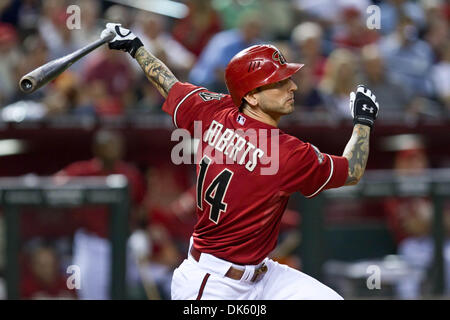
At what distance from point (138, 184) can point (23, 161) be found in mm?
1046

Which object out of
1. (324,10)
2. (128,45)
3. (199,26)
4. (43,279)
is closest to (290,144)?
(128,45)

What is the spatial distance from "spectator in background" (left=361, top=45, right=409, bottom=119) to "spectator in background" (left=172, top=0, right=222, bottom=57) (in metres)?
1.58

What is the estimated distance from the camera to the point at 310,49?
8695 millimetres

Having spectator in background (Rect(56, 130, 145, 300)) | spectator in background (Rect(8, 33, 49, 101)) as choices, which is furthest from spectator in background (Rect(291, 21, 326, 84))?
spectator in background (Rect(8, 33, 49, 101))

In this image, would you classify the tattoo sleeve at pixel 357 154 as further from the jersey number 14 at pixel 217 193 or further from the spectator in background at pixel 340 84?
the spectator in background at pixel 340 84

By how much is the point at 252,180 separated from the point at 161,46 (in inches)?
183

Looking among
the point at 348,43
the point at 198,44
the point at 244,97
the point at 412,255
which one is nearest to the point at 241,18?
the point at 198,44

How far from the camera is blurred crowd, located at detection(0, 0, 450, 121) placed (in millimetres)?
7922

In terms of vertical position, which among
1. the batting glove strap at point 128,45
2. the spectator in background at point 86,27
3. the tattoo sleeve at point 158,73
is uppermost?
the spectator in background at point 86,27

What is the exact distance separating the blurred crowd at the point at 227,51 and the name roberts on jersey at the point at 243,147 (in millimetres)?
3613

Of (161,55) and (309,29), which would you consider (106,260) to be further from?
(309,29)

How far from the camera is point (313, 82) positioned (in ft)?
27.4

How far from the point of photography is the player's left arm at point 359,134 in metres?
4.13

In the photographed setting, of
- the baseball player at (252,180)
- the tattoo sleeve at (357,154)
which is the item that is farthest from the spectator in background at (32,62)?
the tattoo sleeve at (357,154)
